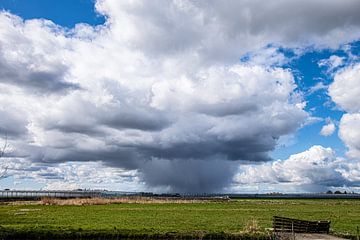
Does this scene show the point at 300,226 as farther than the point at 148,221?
No

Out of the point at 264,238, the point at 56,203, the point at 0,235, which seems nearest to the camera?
the point at 0,235

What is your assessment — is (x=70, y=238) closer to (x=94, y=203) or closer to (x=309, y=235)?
(x=309, y=235)

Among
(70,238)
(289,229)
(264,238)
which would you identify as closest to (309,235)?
(289,229)

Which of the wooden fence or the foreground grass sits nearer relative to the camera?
the wooden fence

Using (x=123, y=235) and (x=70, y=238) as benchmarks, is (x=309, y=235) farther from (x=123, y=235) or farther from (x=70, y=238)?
(x=70, y=238)

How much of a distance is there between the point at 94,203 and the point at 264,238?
295 ft

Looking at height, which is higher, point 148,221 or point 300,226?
point 148,221

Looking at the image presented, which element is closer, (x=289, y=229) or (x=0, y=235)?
(x=0, y=235)

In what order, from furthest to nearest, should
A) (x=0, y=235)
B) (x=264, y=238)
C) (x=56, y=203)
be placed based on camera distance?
(x=56, y=203), (x=264, y=238), (x=0, y=235)

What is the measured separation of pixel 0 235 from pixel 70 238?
5476 millimetres

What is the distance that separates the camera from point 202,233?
1487 inches

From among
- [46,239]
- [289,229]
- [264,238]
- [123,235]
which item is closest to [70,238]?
[46,239]

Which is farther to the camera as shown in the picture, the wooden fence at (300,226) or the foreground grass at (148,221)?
the foreground grass at (148,221)

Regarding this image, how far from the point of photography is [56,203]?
118 m
